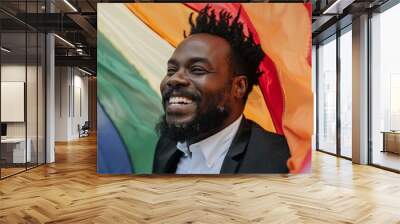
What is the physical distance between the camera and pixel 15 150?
8.10 m

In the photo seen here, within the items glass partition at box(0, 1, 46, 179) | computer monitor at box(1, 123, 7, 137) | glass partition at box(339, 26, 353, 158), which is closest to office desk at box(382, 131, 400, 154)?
glass partition at box(339, 26, 353, 158)

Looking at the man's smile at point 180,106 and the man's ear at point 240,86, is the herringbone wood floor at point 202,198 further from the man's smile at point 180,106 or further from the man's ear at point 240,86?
the man's ear at point 240,86

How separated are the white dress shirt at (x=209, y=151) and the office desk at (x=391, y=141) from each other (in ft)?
12.5

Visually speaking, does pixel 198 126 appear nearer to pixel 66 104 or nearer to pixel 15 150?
pixel 15 150

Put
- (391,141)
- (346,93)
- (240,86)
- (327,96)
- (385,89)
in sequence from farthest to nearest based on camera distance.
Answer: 1. (327,96)
2. (346,93)
3. (391,141)
4. (385,89)
5. (240,86)

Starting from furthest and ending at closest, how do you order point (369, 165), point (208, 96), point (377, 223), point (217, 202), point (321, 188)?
point (369, 165) < point (208, 96) < point (321, 188) < point (217, 202) < point (377, 223)

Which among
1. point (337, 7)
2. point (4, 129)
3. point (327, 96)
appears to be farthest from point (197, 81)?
point (327, 96)

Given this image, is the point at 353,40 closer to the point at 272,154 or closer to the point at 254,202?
the point at 272,154

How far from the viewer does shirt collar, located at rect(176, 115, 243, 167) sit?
269 inches

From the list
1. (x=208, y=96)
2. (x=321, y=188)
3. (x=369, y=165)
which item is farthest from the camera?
(x=369, y=165)

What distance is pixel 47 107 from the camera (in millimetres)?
9273

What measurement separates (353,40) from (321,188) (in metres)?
4.53

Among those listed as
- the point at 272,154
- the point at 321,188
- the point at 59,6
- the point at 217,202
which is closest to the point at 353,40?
the point at 272,154

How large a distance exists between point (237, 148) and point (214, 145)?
419 mm
